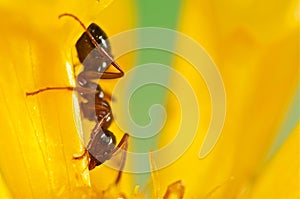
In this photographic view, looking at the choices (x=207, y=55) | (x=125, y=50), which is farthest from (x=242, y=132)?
(x=125, y=50)

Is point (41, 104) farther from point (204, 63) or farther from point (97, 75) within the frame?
point (204, 63)

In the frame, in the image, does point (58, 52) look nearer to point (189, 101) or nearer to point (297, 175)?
point (189, 101)

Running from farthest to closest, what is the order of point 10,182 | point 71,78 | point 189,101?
1. point 189,101
2. point 71,78
3. point 10,182

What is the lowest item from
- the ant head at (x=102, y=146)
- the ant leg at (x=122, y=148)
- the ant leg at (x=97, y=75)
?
the ant leg at (x=122, y=148)

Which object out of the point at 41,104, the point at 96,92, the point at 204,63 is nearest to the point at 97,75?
the point at 96,92

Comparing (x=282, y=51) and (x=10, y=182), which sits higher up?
(x=282, y=51)

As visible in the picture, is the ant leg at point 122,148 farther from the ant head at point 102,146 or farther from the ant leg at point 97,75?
the ant leg at point 97,75

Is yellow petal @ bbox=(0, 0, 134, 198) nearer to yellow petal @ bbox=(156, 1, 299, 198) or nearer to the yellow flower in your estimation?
the yellow flower

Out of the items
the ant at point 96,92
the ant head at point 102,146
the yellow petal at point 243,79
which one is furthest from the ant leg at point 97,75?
the yellow petal at point 243,79
